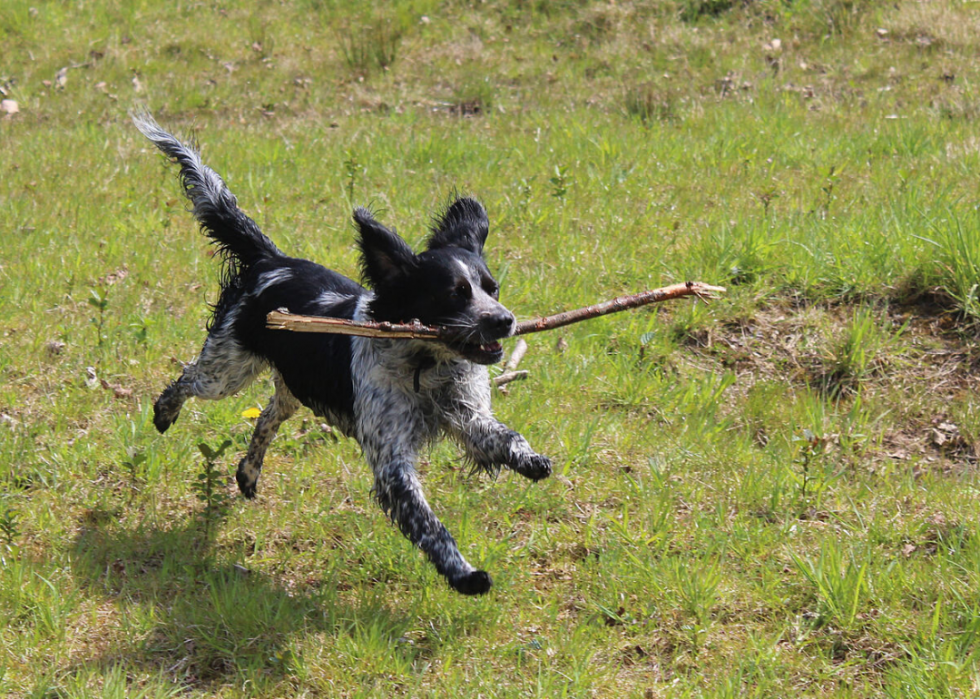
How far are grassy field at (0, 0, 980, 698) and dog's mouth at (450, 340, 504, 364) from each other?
998 mm

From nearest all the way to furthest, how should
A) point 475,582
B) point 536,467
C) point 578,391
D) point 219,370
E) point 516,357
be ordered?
1. point 475,582
2. point 536,467
3. point 219,370
4. point 578,391
5. point 516,357

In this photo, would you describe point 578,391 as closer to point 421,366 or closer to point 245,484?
point 421,366

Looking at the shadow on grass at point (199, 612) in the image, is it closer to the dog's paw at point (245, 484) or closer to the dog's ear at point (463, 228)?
the dog's paw at point (245, 484)

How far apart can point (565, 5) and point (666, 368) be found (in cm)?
729

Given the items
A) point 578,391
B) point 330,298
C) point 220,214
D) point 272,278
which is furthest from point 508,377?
point 220,214

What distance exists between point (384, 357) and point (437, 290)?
16.0 inches

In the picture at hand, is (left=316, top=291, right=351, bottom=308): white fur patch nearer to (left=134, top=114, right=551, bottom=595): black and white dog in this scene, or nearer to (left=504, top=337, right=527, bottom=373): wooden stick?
(left=134, top=114, right=551, bottom=595): black and white dog

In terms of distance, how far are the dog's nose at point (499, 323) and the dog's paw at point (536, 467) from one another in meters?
0.52

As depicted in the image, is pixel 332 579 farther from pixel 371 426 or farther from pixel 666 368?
pixel 666 368

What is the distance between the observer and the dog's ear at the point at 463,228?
4832 mm

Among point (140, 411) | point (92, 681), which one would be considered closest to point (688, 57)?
point (140, 411)

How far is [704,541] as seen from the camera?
15.6ft

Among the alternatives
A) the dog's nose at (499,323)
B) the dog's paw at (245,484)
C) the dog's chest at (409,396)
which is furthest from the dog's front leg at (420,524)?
the dog's paw at (245,484)

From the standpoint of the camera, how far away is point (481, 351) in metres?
4.25
